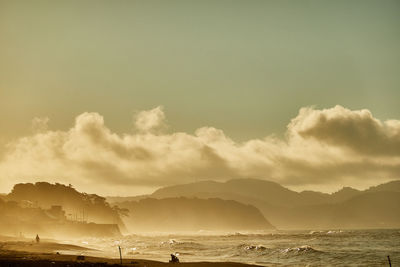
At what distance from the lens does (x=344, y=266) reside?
180 feet

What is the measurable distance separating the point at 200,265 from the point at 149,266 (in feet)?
22.3

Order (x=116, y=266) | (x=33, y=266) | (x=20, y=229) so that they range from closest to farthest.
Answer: (x=33, y=266) → (x=116, y=266) → (x=20, y=229)

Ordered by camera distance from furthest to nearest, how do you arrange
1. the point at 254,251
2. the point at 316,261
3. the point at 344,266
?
the point at 254,251
the point at 316,261
the point at 344,266

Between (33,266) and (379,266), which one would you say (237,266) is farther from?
(33,266)

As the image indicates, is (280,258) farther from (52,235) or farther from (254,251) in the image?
(52,235)

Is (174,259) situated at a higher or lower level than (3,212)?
lower

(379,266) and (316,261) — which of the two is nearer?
(379,266)

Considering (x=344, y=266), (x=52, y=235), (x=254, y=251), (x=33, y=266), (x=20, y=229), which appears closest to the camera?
(x=33, y=266)

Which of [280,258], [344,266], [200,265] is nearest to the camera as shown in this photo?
[200,265]

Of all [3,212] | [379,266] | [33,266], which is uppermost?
[3,212]

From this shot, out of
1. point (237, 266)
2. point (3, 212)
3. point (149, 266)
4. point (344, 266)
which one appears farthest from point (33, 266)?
point (3, 212)

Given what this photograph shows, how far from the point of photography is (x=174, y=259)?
5375 centimetres

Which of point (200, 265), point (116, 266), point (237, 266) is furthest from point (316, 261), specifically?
point (116, 266)

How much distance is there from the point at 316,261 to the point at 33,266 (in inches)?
1417
